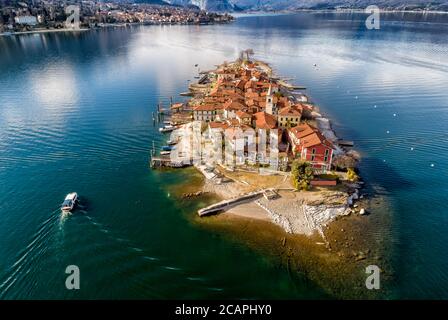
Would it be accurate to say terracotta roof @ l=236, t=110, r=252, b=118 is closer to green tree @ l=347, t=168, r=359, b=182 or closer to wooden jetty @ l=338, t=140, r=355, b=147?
wooden jetty @ l=338, t=140, r=355, b=147

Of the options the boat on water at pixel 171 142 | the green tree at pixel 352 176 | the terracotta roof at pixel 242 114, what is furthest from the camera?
the terracotta roof at pixel 242 114

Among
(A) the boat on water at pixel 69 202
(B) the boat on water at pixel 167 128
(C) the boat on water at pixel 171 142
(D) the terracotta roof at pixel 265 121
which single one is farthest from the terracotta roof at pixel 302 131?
(A) the boat on water at pixel 69 202

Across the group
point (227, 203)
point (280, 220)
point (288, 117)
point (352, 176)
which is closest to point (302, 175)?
point (280, 220)

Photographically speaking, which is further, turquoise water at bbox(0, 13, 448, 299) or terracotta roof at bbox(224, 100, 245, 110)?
terracotta roof at bbox(224, 100, 245, 110)

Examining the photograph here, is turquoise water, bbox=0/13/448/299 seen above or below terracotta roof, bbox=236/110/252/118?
below

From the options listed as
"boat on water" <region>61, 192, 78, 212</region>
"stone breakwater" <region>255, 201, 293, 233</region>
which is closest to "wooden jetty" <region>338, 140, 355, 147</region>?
"stone breakwater" <region>255, 201, 293, 233</region>

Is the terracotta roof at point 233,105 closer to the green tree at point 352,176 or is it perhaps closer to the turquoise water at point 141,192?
the turquoise water at point 141,192
